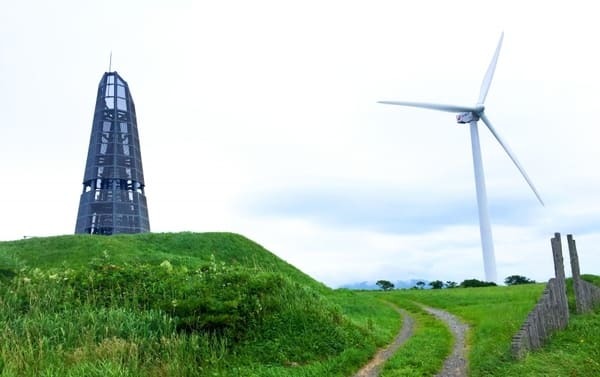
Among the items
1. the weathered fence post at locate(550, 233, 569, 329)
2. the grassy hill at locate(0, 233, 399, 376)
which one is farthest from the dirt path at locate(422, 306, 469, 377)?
the weathered fence post at locate(550, 233, 569, 329)

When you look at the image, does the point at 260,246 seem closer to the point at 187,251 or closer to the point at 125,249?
the point at 187,251

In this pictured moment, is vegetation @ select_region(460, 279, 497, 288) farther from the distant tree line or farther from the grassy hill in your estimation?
the grassy hill

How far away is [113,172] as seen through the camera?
5622 cm

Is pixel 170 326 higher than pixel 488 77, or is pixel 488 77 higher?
pixel 488 77

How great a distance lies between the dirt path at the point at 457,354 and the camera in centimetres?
1368

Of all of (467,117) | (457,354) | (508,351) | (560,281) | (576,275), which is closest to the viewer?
(508,351)

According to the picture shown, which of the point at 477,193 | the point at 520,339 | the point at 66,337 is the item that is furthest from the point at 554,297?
the point at 477,193

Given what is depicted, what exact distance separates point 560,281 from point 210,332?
11832 millimetres

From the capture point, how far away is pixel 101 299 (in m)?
19.0

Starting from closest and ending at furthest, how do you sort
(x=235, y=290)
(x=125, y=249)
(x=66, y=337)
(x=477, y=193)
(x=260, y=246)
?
(x=66, y=337) < (x=235, y=290) < (x=125, y=249) < (x=260, y=246) < (x=477, y=193)

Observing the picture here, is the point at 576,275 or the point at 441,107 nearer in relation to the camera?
the point at 576,275

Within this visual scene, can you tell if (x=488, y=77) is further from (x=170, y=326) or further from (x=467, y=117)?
(x=170, y=326)

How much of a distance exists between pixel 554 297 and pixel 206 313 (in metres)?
11.2

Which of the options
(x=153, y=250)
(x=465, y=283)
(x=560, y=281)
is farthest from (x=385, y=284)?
(x=560, y=281)
